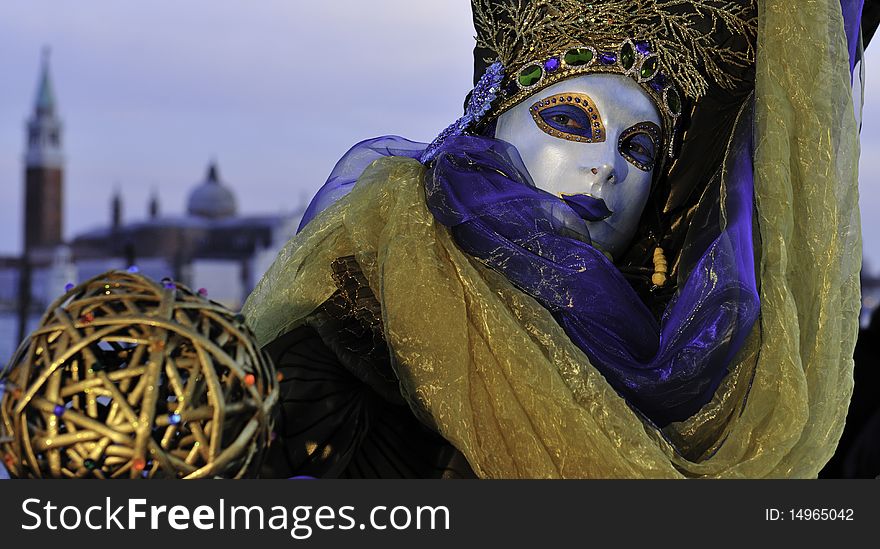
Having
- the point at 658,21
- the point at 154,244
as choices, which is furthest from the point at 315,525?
the point at 154,244

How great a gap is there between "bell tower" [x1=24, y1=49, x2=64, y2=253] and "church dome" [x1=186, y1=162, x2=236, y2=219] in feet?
15.7

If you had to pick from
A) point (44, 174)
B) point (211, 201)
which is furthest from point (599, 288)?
point (44, 174)

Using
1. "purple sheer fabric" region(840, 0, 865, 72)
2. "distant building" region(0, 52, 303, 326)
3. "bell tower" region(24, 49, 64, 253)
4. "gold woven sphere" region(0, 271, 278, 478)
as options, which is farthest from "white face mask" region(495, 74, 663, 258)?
"bell tower" region(24, 49, 64, 253)

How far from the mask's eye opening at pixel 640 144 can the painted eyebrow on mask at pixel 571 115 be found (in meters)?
0.04

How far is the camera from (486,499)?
101cm

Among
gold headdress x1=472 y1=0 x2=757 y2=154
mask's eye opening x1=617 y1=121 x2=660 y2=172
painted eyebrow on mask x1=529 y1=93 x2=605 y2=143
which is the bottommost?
mask's eye opening x1=617 y1=121 x2=660 y2=172

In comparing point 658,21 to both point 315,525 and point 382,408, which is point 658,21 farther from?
point 315,525

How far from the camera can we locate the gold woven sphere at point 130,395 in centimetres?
84

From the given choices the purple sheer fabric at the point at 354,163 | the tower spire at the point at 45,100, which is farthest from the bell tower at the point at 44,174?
the purple sheer fabric at the point at 354,163

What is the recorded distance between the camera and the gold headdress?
1402 mm

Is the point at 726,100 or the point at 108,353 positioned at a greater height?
the point at 726,100

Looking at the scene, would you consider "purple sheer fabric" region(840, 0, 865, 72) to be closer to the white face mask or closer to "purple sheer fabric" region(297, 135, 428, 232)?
the white face mask

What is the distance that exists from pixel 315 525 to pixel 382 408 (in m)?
0.35

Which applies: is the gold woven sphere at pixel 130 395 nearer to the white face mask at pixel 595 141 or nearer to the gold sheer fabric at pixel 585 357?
the gold sheer fabric at pixel 585 357
